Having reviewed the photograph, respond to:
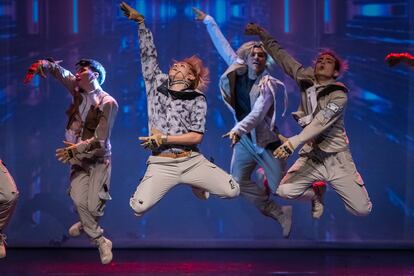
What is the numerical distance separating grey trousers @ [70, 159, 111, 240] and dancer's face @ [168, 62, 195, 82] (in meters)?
0.88

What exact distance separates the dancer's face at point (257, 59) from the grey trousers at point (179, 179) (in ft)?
3.06

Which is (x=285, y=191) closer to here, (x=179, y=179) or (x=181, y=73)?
(x=179, y=179)

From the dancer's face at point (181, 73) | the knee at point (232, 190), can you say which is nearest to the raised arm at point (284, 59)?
the dancer's face at point (181, 73)

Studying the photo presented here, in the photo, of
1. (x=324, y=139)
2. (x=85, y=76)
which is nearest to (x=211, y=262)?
(x=324, y=139)

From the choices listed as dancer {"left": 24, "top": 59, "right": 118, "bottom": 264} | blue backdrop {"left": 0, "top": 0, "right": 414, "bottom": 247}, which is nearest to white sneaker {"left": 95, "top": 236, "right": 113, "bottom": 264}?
dancer {"left": 24, "top": 59, "right": 118, "bottom": 264}

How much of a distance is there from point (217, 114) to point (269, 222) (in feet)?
3.87

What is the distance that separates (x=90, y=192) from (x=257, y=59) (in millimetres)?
1632

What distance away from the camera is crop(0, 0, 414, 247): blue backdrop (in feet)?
22.8

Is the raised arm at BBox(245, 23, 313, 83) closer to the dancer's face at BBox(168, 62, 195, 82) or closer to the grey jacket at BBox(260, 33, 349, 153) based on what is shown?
the grey jacket at BBox(260, 33, 349, 153)

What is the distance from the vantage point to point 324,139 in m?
5.45

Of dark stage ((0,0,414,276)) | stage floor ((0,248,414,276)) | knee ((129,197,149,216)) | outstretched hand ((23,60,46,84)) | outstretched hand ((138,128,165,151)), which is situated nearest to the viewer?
outstretched hand ((138,128,165,151))

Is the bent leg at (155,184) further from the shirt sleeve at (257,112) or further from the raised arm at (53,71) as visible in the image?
the raised arm at (53,71)

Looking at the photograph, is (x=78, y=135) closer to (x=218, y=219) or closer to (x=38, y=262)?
(x=38, y=262)

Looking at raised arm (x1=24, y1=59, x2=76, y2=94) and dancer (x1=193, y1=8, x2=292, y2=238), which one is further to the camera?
dancer (x1=193, y1=8, x2=292, y2=238)
